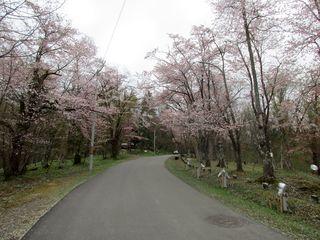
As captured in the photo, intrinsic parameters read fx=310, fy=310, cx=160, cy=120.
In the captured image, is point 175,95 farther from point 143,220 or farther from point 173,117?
point 143,220

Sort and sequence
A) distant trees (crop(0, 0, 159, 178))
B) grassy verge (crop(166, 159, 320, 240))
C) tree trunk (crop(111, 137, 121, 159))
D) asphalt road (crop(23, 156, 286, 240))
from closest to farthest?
asphalt road (crop(23, 156, 286, 240)), grassy verge (crop(166, 159, 320, 240)), distant trees (crop(0, 0, 159, 178)), tree trunk (crop(111, 137, 121, 159))

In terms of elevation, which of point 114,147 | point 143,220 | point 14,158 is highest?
point 114,147

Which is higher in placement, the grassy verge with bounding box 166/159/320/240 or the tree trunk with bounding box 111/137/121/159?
the tree trunk with bounding box 111/137/121/159

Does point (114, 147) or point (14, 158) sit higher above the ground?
point (114, 147)

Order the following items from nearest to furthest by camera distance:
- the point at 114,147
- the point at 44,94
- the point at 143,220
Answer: the point at 143,220 < the point at 44,94 < the point at 114,147

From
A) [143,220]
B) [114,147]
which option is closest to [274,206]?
[143,220]

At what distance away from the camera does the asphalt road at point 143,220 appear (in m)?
6.79

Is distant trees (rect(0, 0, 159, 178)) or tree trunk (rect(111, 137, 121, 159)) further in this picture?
tree trunk (rect(111, 137, 121, 159))

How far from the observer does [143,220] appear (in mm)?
8109

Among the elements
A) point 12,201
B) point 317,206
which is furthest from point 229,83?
point 12,201

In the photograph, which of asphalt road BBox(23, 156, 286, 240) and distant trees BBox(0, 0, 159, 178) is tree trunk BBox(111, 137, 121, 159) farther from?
asphalt road BBox(23, 156, 286, 240)

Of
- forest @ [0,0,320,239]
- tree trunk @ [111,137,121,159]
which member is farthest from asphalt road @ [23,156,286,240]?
tree trunk @ [111,137,121,159]

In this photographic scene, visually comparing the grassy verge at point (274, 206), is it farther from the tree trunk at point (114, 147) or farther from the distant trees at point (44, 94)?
the tree trunk at point (114, 147)

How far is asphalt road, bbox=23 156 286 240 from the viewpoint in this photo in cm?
679
